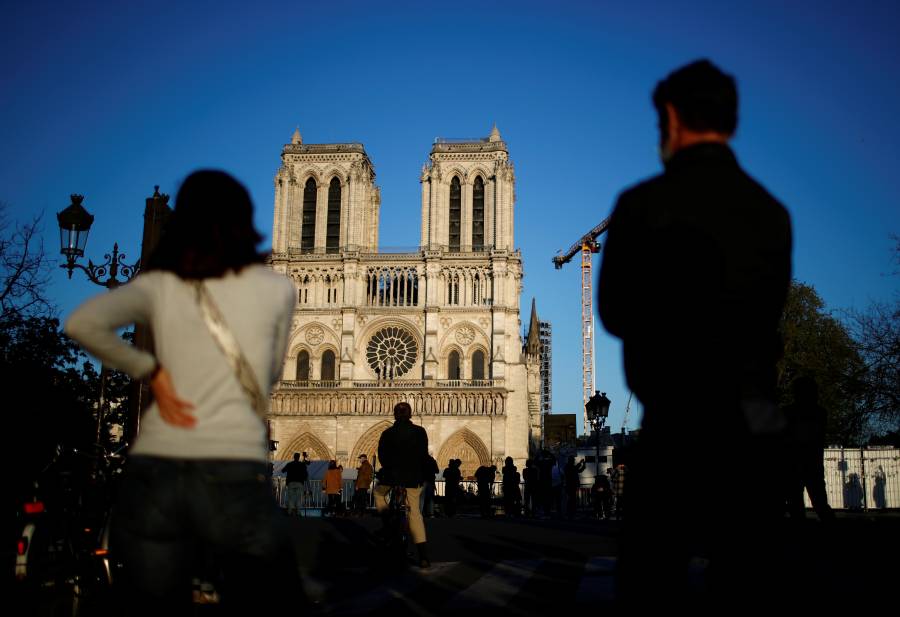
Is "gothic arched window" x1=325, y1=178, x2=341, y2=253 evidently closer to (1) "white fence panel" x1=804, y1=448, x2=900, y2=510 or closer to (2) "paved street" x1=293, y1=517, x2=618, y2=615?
(1) "white fence panel" x1=804, y1=448, x2=900, y2=510

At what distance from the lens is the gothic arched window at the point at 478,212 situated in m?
50.8

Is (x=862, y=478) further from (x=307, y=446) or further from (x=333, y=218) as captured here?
(x=333, y=218)

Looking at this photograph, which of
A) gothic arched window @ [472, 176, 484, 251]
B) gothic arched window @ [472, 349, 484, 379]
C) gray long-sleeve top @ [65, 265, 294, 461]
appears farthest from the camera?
gothic arched window @ [472, 176, 484, 251]

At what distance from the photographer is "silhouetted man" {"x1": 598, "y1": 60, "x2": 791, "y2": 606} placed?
7.55 ft

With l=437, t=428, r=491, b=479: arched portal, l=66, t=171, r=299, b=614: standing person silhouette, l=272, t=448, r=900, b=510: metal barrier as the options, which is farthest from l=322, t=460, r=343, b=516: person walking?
l=437, t=428, r=491, b=479: arched portal

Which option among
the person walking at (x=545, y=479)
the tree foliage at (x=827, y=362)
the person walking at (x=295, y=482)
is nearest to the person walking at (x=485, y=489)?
the person walking at (x=545, y=479)

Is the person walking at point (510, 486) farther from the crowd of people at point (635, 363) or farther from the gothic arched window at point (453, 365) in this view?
the gothic arched window at point (453, 365)

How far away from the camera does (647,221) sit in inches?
96.6

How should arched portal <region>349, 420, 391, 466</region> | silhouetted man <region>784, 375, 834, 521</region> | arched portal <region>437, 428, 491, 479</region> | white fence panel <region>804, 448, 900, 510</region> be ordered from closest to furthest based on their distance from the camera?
silhouetted man <region>784, 375, 834, 521</region>, white fence panel <region>804, 448, 900, 510</region>, arched portal <region>437, 428, 491, 479</region>, arched portal <region>349, 420, 391, 466</region>

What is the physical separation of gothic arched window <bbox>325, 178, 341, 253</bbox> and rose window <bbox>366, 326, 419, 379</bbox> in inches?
229

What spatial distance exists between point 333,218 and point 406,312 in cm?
716

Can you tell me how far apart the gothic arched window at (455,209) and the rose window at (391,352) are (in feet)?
19.2

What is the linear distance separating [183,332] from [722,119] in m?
1.62

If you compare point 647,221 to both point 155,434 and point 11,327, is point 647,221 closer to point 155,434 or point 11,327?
point 155,434
